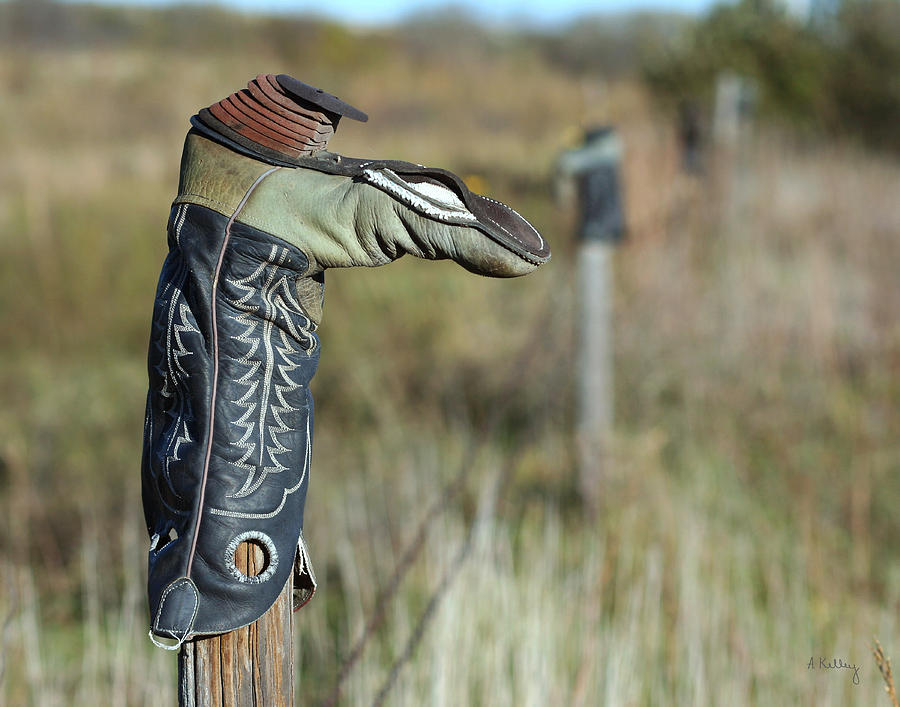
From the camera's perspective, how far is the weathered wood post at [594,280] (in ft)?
9.42

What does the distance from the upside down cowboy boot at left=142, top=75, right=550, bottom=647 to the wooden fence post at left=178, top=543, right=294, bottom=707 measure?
0.03m

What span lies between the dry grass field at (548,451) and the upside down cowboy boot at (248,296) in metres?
0.52

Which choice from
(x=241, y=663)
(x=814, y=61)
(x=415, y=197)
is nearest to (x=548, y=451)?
(x=241, y=663)

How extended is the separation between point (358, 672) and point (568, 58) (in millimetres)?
22668

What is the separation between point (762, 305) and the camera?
4.76 m

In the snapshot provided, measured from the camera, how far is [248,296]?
84 cm

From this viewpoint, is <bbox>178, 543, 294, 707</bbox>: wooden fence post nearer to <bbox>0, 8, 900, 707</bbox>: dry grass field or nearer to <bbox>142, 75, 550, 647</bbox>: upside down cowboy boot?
<bbox>142, 75, 550, 647</bbox>: upside down cowboy boot

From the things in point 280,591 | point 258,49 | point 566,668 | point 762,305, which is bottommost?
point 566,668

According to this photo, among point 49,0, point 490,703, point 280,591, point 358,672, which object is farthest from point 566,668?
point 49,0

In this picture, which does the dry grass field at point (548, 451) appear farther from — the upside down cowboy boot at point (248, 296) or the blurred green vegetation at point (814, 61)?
the blurred green vegetation at point (814, 61)

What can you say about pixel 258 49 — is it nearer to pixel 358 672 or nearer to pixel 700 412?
pixel 700 412

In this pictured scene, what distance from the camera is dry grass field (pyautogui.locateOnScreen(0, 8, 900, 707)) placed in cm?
196
